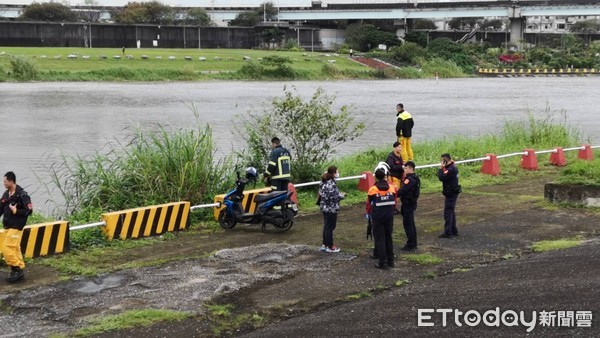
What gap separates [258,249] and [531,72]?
102 m

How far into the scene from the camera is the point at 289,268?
1166 cm

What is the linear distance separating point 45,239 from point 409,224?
A: 19.1ft

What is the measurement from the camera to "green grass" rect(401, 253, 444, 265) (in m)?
12.0

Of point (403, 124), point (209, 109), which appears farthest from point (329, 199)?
point (209, 109)

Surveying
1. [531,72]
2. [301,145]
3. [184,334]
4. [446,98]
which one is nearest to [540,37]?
[531,72]

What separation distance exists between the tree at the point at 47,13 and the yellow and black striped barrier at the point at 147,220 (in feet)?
365

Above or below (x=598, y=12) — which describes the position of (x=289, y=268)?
below

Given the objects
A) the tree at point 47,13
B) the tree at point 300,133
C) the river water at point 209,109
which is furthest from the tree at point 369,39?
the tree at point 300,133

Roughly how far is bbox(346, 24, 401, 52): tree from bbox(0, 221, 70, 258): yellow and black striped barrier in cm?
11121

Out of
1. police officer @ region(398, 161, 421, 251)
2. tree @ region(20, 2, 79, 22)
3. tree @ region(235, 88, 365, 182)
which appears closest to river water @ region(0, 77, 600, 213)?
tree @ region(235, 88, 365, 182)

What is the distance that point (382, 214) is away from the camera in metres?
11.6

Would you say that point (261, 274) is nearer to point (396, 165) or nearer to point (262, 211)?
point (262, 211)

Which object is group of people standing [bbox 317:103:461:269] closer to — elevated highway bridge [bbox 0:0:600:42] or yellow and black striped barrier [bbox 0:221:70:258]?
yellow and black striped barrier [bbox 0:221:70:258]

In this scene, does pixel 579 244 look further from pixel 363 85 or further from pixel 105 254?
pixel 363 85
